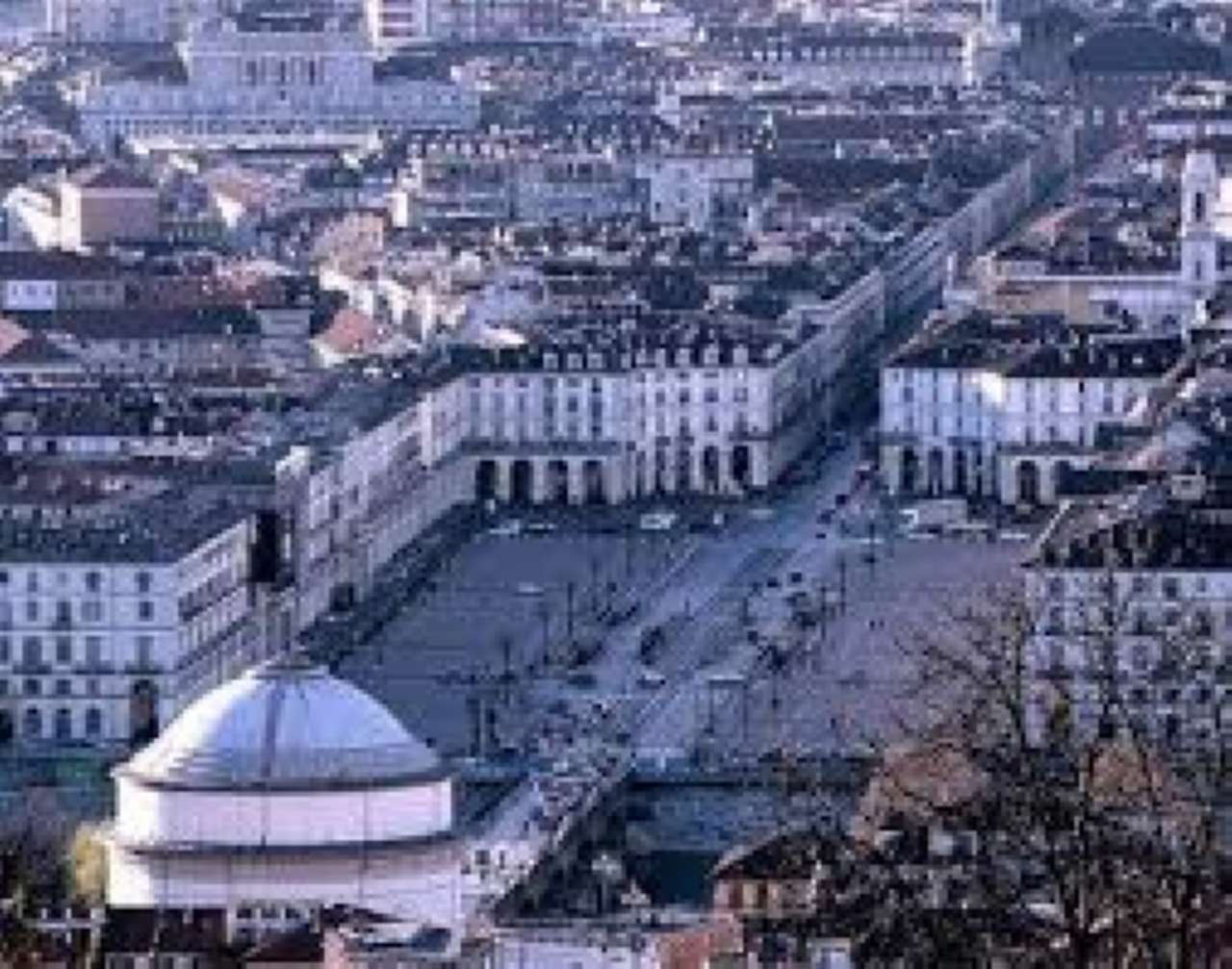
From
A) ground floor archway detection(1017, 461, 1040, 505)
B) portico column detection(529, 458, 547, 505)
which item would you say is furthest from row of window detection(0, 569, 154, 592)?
ground floor archway detection(1017, 461, 1040, 505)

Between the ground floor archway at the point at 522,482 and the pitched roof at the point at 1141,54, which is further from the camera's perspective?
the pitched roof at the point at 1141,54

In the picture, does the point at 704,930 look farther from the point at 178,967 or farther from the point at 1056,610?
the point at 1056,610

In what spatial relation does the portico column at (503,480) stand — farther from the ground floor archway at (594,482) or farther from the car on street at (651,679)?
the car on street at (651,679)

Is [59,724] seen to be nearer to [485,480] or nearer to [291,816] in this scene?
[291,816]

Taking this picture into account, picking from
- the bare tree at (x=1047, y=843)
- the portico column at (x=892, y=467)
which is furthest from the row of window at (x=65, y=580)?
the bare tree at (x=1047, y=843)

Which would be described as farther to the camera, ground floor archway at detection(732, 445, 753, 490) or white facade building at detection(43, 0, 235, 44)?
white facade building at detection(43, 0, 235, 44)

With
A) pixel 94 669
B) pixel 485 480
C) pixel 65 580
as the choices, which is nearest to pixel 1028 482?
pixel 485 480

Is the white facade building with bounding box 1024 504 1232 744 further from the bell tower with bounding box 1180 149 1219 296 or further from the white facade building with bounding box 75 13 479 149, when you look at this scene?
the white facade building with bounding box 75 13 479 149

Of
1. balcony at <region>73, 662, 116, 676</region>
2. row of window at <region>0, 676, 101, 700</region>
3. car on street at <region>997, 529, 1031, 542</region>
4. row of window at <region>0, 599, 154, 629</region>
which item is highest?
row of window at <region>0, 599, 154, 629</region>

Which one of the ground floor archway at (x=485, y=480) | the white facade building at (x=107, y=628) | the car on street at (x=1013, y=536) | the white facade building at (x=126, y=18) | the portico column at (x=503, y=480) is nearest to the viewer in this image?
the white facade building at (x=107, y=628)
